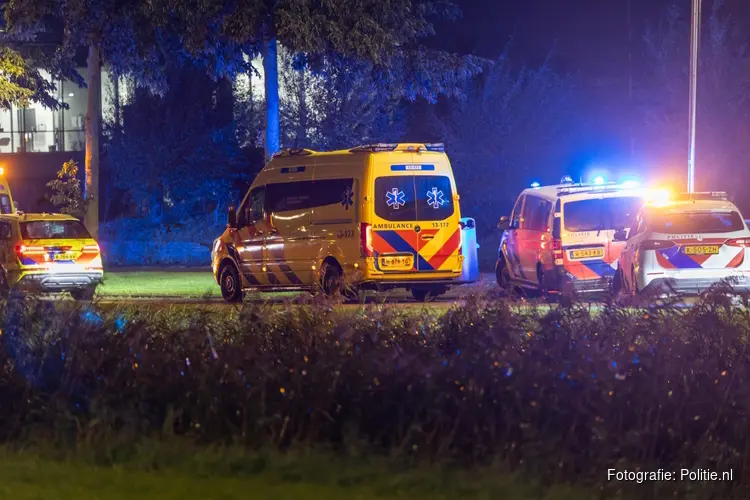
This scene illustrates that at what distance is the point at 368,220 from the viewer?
18.4m

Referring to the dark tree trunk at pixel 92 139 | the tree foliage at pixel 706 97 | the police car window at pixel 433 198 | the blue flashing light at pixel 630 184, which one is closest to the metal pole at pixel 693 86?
the blue flashing light at pixel 630 184

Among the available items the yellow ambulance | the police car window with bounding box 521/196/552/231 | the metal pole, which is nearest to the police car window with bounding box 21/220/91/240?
the yellow ambulance

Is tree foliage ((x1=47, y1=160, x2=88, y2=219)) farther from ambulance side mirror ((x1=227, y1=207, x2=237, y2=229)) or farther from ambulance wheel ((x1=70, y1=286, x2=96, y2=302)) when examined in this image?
ambulance side mirror ((x1=227, y1=207, x2=237, y2=229))

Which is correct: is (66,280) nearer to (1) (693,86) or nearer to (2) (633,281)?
(2) (633,281)

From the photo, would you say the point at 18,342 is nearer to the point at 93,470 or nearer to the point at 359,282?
the point at 93,470

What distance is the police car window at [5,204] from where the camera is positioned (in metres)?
27.9

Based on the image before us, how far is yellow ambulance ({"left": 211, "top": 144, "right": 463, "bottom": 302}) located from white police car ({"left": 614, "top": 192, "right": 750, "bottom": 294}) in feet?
10.3

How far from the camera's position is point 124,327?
9.38 meters

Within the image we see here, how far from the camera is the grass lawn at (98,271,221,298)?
23.2m

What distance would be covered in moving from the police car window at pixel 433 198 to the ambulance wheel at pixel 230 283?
411 cm

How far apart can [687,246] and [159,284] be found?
41.1 ft

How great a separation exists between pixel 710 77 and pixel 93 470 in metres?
37.5

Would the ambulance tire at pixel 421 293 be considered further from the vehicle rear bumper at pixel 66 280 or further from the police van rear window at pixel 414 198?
the vehicle rear bumper at pixel 66 280

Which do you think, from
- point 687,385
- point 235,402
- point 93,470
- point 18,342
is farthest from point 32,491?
point 687,385
